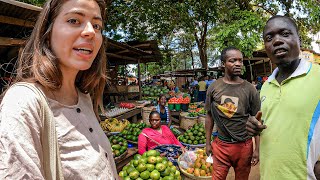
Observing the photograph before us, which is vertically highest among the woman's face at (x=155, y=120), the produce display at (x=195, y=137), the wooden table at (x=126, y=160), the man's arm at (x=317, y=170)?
the man's arm at (x=317, y=170)

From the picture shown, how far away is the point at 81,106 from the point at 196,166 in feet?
10.1

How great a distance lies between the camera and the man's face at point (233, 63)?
335cm

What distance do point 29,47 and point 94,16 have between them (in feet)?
1.10

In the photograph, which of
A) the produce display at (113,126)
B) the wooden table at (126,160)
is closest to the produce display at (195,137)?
the wooden table at (126,160)

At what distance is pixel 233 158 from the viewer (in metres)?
3.19

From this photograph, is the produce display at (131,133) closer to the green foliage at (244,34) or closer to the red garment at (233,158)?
the red garment at (233,158)

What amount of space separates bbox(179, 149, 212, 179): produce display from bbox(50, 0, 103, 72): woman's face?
3104 mm

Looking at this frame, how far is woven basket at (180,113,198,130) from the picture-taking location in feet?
26.5

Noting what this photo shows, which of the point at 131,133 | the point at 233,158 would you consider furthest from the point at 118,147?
the point at 233,158

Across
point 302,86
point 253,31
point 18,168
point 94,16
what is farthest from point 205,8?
point 18,168

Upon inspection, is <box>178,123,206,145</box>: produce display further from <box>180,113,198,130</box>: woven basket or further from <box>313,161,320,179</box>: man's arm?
<box>313,161,320,179</box>: man's arm

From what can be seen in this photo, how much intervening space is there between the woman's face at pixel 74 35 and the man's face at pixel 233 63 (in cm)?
263

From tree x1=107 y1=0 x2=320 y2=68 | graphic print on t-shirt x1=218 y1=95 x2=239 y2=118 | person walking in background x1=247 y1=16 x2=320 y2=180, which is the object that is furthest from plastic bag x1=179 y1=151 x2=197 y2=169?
tree x1=107 y1=0 x2=320 y2=68

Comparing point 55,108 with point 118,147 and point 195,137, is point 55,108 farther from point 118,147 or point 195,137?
point 195,137
